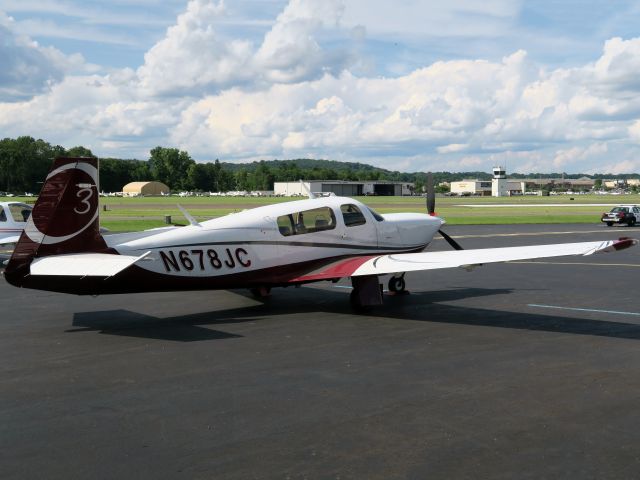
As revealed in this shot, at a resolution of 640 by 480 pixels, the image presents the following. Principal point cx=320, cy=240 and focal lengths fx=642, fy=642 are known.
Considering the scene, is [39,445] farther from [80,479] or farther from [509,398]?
[509,398]

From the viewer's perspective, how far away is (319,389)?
8.00 meters

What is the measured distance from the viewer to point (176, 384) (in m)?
8.25

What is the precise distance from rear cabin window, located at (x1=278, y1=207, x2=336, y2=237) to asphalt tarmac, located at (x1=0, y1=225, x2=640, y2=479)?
5.78ft

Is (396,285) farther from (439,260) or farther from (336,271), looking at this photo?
(439,260)

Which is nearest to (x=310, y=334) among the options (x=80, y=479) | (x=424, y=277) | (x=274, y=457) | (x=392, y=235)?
(x=392, y=235)

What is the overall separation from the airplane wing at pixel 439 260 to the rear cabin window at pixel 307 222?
882mm

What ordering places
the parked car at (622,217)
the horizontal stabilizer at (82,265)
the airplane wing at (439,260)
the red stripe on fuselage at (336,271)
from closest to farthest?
the horizontal stabilizer at (82,265) < the airplane wing at (439,260) < the red stripe on fuselage at (336,271) < the parked car at (622,217)

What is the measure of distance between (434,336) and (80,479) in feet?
23.4

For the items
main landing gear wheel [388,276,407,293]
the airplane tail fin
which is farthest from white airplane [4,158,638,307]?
main landing gear wheel [388,276,407,293]

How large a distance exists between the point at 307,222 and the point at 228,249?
1.99 m

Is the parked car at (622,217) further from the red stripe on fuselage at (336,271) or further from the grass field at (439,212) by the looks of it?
the red stripe on fuselage at (336,271)

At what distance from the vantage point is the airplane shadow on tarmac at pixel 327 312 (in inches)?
455

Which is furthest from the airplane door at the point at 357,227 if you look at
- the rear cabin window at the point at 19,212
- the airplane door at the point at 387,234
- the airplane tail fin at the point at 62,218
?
the rear cabin window at the point at 19,212

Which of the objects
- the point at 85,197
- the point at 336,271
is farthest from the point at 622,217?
the point at 85,197
